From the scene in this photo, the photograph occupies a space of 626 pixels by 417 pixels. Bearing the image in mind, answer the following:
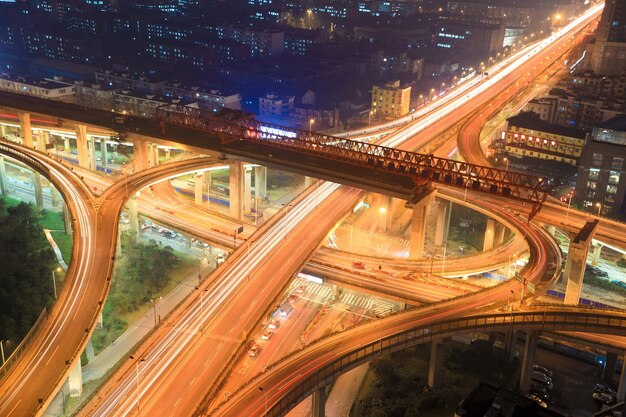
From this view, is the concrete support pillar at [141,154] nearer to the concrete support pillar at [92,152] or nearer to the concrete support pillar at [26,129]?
the concrete support pillar at [92,152]

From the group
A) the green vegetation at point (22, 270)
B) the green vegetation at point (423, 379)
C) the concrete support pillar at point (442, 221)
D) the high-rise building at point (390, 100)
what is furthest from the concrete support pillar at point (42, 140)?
the green vegetation at point (423, 379)

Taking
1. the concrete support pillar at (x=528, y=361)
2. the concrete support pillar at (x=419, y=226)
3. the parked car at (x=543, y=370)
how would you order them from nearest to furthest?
the concrete support pillar at (x=528, y=361)
the parked car at (x=543, y=370)
the concrete support pillar at (x=419, y=226)

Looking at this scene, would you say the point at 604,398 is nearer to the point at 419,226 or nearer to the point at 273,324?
the point at 419,226

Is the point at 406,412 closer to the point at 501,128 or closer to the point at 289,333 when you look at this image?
the point at 289,333

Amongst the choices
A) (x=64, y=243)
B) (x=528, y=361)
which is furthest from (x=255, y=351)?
(x=64, y=243)

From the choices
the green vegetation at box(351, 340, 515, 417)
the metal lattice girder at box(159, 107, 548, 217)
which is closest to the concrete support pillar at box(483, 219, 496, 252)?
the metal lattice girder at box(159, 107, 548, 217)

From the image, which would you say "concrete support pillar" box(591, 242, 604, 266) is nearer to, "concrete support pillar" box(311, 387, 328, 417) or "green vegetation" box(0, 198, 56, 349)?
"concrete support pillar" box(311, 387, 328, 417)

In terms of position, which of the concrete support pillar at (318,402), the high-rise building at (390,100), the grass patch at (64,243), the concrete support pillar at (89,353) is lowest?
the concrete support pillar at (89,353)
